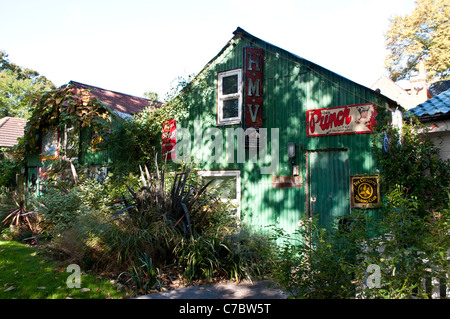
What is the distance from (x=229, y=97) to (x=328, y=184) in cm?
364

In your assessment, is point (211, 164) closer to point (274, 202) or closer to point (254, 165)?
point (254, 165)

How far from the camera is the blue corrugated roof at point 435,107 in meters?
6.95

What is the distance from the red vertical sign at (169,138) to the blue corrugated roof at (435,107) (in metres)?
6.36

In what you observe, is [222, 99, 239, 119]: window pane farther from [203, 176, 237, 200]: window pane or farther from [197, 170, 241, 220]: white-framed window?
[203, 176, 237, 200]: window pane

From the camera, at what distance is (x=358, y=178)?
7227 millimetres

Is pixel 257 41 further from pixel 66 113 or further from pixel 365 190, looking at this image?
pixel 66 113

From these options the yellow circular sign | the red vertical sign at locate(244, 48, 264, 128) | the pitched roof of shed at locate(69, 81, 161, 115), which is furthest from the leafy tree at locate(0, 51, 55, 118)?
the yellow circular sign

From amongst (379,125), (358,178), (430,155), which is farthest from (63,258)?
(430,155)

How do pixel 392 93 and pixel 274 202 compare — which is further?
pixel 392 93

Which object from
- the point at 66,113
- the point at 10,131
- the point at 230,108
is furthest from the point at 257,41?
the point at 10,131

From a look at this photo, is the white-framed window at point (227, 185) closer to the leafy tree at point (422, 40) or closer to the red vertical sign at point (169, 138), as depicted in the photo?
the red vertical sign at point (169, 138)

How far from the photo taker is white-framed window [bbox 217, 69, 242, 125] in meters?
9.31

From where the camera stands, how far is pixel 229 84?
378 inches
